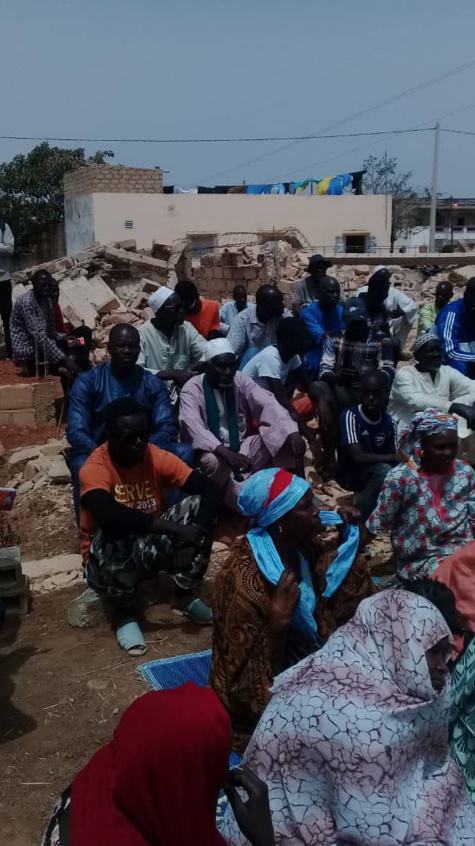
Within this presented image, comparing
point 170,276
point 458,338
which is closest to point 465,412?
point 458,338

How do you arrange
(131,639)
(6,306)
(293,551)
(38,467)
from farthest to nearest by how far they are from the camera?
(6,306) < (38,467) < (131,639) < (293,551)

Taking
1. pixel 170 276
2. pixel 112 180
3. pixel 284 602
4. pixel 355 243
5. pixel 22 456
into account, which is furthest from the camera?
pixel 355 243

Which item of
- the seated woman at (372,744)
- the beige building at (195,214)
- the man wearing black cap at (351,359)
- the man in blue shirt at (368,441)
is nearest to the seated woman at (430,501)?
the man in blue shirt at (368,441)

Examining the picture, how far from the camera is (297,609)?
2926mm

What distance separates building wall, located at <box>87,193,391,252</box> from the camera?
3090 cm

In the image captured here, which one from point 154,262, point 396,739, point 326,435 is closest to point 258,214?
point 154,262

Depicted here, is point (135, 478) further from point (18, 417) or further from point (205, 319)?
point (18, 417)

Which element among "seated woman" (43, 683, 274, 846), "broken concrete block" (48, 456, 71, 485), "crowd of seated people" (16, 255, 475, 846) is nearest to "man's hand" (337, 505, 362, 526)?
"crowd of seated people" (16, 255, 475, 846)

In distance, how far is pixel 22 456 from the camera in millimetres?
7117

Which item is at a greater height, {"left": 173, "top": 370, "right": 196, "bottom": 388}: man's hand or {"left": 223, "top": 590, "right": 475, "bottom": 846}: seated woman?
{"left": 173, "top": 370, "right": 196, "bottom": 388}: man's hand

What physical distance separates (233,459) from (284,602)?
2208mm

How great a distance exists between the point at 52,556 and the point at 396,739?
3703mm

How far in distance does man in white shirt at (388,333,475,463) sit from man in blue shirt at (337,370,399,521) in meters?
0.55

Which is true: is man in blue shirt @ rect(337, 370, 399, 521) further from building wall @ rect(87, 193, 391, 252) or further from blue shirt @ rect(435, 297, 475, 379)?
building wall @ rect(87, 193, 391, 252)
